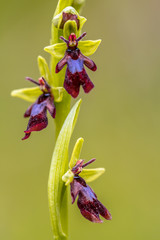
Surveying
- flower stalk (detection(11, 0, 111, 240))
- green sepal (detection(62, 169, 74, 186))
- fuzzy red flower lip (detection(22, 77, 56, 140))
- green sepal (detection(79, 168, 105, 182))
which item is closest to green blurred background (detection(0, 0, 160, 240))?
green sepal (detection(79, 168, 105, 182))

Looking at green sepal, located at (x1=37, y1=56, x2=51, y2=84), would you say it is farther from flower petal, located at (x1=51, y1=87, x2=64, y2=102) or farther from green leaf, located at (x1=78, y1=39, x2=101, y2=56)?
green leaf, located at (x1=78, y1=39, x2=101, y2=56)

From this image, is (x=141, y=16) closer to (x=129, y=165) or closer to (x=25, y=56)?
(x=25, y=56)

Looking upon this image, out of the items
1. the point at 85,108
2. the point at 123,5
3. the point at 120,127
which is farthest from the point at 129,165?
the point at 123,5

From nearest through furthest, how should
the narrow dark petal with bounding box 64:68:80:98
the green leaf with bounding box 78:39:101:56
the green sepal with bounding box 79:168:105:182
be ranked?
the narrow dark petal with bounding box 64:68:80:98, the green leaf with bounding box 78:39:101:56, the green sepal with bounding box 79:168:105:182

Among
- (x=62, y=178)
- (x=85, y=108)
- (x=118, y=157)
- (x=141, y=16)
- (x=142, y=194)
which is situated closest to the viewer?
(x=62, y=178)

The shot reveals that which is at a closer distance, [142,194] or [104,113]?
[142,194]

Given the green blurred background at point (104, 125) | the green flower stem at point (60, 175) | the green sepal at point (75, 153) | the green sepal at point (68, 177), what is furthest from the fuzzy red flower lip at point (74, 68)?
the green blurred background at point (104, 125)
